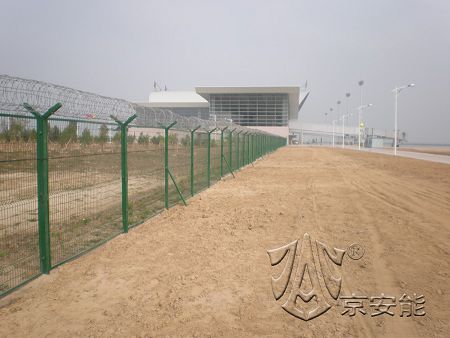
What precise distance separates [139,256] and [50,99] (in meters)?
2.40

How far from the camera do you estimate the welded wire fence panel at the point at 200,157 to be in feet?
41.1

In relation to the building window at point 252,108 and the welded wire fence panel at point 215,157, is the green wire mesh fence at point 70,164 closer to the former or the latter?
the welded wire fence panel at point 215,157

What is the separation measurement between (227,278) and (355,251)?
2188 millimetres

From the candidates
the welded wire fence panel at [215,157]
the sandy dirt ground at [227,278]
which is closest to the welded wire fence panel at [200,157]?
the welded wire fence panel at [215,157]

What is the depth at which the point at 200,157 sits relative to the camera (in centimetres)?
1297

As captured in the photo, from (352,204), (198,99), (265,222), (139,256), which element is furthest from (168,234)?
(198,99)

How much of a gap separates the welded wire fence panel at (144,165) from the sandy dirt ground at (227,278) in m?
0.55

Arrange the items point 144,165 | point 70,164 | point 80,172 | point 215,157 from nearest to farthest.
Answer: point 70,164 → point 80,172 → point 144,165 → point 215,157

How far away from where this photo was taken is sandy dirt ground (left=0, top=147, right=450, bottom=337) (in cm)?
364

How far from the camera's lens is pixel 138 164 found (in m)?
8.03

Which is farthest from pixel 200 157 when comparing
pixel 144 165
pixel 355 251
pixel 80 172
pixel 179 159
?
pixel 355 251

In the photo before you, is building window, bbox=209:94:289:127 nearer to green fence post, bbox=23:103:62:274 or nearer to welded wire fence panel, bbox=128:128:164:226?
welded wire fence panel, bbox=128:128:164:226

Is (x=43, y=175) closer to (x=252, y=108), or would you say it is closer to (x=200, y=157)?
(x=200, y=157)

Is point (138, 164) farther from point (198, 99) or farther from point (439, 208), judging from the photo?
point (198, 99)
